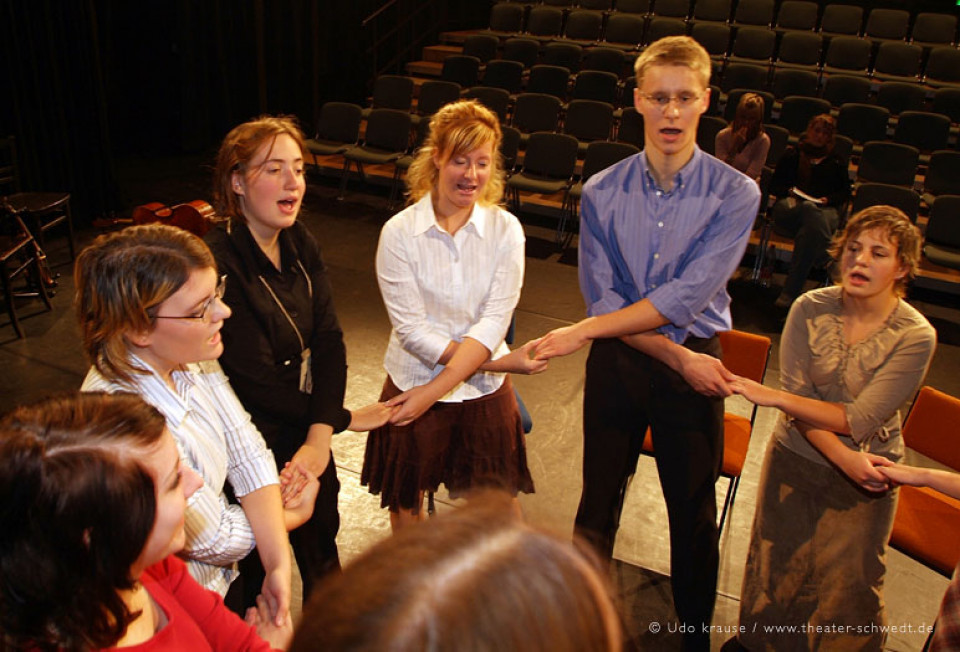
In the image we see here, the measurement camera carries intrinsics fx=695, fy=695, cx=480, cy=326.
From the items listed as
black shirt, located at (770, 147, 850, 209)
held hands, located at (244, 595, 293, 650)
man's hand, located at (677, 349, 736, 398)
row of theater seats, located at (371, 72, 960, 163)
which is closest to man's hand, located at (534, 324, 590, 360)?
man's hand, located at (677, 349, 736, 398)

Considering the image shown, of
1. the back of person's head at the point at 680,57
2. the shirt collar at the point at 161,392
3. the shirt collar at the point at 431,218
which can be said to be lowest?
the shirt collar at the point at 161,392

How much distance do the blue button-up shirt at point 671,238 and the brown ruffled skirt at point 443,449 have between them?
1.81 ft

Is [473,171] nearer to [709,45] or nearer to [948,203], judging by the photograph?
[948,203]

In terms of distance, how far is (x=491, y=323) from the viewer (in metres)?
2.40

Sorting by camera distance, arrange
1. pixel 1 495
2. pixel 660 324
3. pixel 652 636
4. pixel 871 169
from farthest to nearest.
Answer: pixel 871 169 → pixel 652 636 → pixel 660 324 → pixel 1 495

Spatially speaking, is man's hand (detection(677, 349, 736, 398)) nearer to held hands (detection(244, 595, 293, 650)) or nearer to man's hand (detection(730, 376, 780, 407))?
man's hand (detection(730, 376, 780, 407))

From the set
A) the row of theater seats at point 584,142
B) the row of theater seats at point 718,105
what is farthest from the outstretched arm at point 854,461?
the row of theater seats at point 718,105

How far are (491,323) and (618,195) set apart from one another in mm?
601

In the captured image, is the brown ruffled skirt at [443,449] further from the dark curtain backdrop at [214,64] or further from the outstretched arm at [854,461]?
the dark curtain backdrop at [214,64]

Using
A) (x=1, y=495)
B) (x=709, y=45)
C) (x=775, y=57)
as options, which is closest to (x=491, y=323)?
(x=1, y=495)

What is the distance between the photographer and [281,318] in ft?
6.72

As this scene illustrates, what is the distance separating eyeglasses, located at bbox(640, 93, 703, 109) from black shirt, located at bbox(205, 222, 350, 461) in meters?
1.16

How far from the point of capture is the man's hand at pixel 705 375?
2.11m

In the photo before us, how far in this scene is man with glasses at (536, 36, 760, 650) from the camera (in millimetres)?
2123
